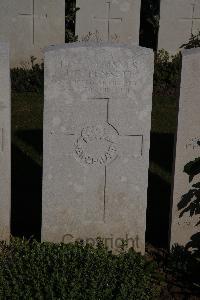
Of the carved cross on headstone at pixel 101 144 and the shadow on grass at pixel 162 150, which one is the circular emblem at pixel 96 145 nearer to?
the carved cross on headstone at pixel 101 144

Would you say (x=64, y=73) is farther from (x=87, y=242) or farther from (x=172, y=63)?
(x=172, y=63)

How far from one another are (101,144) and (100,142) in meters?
0.02

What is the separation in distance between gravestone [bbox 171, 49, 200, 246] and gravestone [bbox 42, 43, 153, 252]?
26 cm

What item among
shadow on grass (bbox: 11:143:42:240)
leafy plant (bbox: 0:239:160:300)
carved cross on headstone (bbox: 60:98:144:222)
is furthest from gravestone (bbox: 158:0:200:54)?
leafy plant (bbox: 0:239:160:300)

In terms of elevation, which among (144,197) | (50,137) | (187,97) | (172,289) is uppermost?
(187,97)

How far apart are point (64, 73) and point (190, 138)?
1.10 meters

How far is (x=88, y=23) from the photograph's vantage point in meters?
10.6

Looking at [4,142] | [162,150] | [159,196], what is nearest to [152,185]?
[159,196]

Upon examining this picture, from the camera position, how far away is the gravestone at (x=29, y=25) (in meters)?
10.2

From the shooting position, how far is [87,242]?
16.8 ft

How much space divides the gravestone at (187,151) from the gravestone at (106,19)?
6079mm

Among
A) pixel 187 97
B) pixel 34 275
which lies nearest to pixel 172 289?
pixel 34 275

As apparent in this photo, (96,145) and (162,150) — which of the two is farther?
(162,150)

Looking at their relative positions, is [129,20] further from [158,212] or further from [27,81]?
[158,212]
